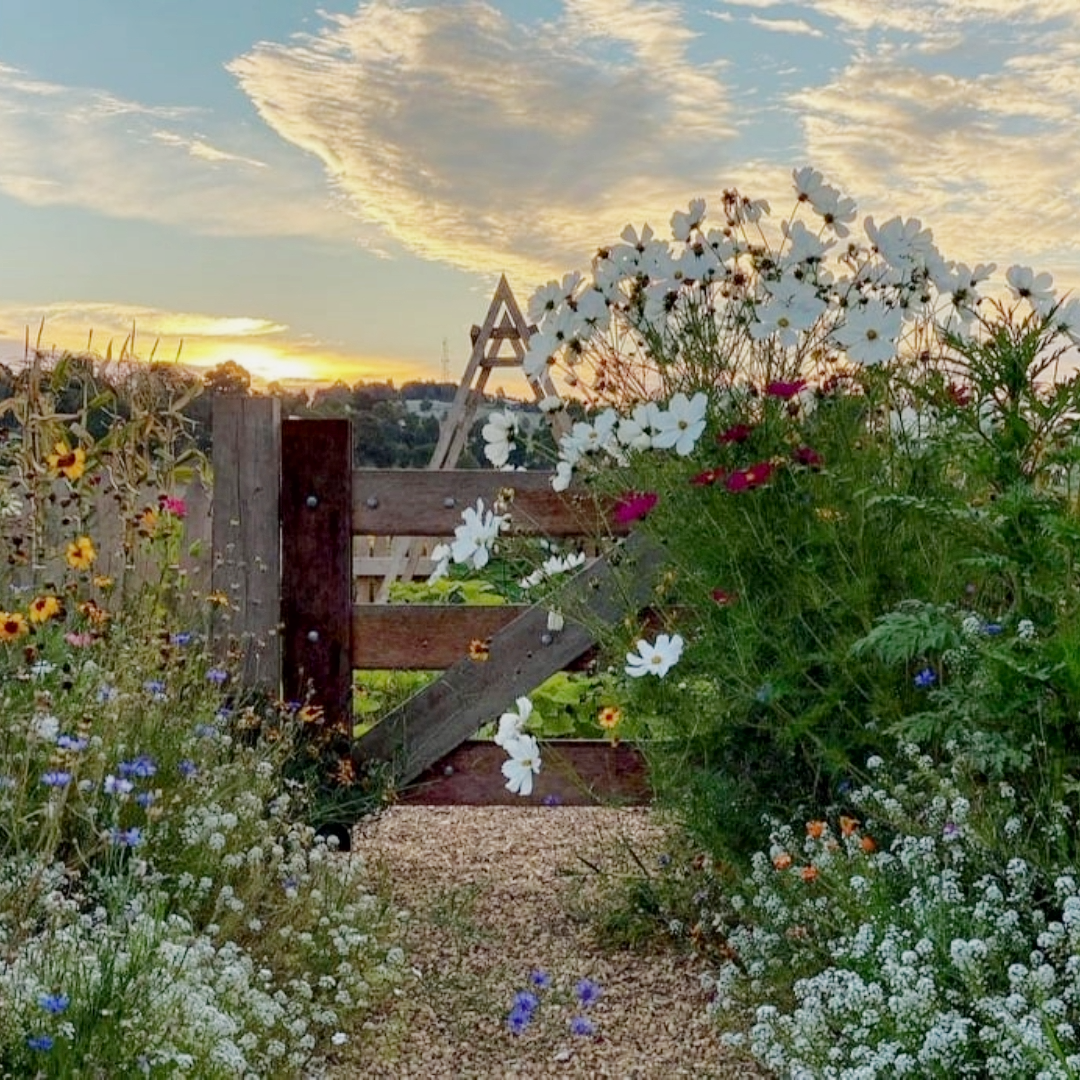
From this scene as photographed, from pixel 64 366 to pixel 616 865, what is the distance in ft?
8.77

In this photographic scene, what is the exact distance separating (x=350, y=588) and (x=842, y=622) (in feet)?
6.86

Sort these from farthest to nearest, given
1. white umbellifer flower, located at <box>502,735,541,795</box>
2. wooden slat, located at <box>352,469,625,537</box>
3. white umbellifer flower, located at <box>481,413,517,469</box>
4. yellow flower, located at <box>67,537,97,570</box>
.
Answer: wooden slat, located at <box>352,469,625,537</box> → yellow flower, located at <box>67,537,97,570</box> → white umbellifer flower, located at <box>481,413,517,469</box> → white umbellifer flower, located at <box>502,735,541,795</box>

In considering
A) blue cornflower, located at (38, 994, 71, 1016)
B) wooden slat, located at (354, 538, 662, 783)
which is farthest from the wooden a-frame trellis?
blue cornflower, located at (38, 994, 71, 1016)

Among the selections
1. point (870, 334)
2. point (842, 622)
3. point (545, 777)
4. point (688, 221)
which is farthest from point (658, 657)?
point (545, 777)

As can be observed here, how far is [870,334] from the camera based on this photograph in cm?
379

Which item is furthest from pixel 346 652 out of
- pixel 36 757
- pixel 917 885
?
pixel 917 885

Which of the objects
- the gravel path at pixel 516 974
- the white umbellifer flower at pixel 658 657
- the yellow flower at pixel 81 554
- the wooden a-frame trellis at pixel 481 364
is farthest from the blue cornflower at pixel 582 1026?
Result: the wooden a-frame trellis at pixel 481 364

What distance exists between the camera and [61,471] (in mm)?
4422

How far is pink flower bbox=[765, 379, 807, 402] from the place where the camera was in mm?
3654

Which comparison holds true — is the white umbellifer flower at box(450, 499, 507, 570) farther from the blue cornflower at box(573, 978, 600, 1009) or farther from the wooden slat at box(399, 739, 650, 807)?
the wooden slat at box(399, 739, 650, 807)

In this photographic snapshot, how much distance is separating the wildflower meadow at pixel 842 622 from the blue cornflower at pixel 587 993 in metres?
0.35

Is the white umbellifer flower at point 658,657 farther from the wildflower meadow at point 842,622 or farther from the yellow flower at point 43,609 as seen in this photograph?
the yellow flower at point 43,609

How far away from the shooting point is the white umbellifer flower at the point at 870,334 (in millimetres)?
3762

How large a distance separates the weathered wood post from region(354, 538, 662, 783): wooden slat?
0.51 metres
